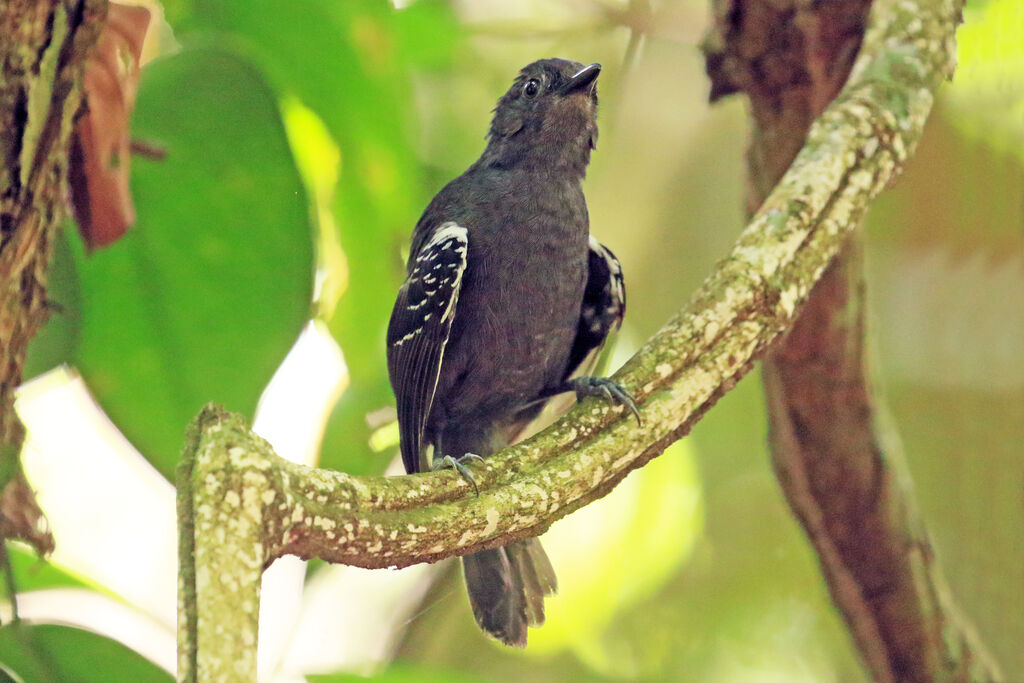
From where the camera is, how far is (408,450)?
249cm

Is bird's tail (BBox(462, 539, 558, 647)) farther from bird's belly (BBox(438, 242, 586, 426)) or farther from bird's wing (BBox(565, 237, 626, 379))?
bird's wing (BBox(565, 237, 626, 379))

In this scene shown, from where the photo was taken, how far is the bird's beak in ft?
8.84

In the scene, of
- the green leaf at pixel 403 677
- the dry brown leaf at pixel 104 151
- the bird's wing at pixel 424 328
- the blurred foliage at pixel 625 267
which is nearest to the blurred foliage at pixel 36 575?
the blurred foliage at pixel 625 267

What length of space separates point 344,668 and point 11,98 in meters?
1.32

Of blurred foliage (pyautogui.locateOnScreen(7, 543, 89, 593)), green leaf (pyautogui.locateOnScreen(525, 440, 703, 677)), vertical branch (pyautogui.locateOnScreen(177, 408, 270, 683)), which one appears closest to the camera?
vertical branch (pyautogui.locateOnScreen(177, 408, 270, 683))

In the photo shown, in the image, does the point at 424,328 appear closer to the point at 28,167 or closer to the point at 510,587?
the point at 510,587

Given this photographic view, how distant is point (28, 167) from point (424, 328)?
3.28 feet

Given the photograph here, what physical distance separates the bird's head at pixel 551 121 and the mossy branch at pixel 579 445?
0.67 metres

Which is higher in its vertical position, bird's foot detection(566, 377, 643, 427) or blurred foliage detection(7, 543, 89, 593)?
bird's foot detection(566, 377, 643, 427)

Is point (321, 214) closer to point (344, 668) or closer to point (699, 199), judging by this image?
point (344, 668)

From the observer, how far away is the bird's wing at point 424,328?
2459 mm

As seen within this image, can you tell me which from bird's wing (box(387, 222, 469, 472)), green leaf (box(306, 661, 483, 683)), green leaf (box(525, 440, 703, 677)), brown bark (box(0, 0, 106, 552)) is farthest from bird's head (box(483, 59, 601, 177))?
green leaf (box(525, 440, 703, 677))

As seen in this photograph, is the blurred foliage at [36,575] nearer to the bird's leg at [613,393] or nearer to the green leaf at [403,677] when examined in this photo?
the green leaf at [403,677]

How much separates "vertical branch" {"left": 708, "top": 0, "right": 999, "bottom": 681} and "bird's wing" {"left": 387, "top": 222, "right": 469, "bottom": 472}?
110cm
